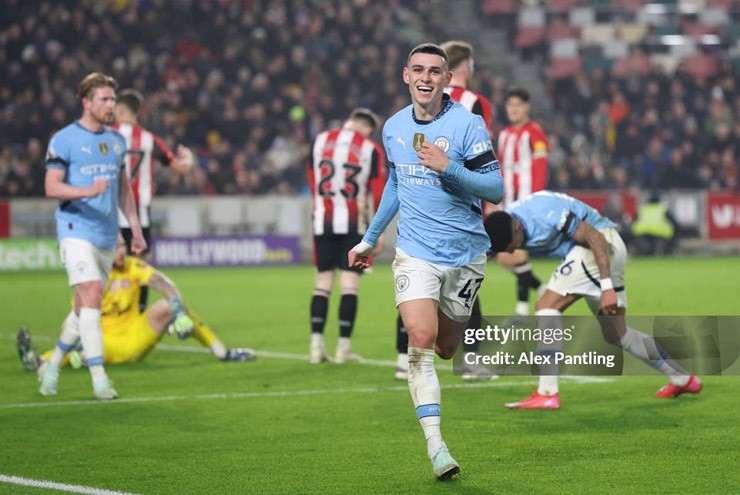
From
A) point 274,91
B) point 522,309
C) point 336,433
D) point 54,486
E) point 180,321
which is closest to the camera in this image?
point 54,486

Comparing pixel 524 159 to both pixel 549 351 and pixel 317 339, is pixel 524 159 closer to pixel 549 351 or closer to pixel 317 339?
pixel 317 339

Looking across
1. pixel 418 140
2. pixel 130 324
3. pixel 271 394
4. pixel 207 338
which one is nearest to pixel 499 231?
pixel 418 140

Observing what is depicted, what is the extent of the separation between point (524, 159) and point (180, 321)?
14.6 feet

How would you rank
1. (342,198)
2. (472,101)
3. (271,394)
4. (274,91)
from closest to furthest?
(271,394) → (472,101) → (342,198) → (274,91)

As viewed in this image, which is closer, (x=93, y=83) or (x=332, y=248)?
(x=93, y=83)

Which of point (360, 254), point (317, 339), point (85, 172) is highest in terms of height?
point (85, 172)

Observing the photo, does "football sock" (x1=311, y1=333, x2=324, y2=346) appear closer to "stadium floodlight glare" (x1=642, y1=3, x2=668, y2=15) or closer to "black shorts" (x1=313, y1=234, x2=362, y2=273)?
"black shorts" (x1=313, y1=234, x2=362, y2=273)

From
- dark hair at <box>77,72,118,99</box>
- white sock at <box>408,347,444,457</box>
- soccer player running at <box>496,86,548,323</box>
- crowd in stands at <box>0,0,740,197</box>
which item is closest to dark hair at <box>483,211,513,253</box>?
white sock at <box>408,347,444,457</box>

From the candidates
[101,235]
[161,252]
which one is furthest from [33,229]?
[101,235]

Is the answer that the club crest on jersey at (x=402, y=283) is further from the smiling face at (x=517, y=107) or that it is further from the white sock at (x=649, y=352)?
the smiling face at (x=517, y=107)

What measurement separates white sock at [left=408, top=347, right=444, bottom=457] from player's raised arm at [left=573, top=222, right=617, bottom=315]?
2028 millimetres

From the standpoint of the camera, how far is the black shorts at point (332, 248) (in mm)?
11477

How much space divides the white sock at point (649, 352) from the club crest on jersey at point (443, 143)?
2757 mm

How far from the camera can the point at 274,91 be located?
29031 mm
